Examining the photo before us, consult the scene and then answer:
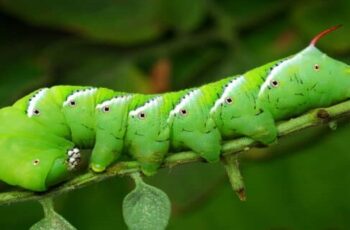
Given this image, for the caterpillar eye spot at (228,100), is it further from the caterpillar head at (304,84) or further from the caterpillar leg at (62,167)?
the caterpillar leg at (62,167)

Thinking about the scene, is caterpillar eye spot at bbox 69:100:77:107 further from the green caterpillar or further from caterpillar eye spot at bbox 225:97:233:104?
caterpillar eye spot at bbox 225:97:233:104

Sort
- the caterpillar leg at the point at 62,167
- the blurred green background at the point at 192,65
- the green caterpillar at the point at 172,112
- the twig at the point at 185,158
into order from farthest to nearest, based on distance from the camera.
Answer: the blurred green background at the point at 192,65 → the green caterpillar at the point at 172,112 → the caterpillar leg at the point at 62,167 → the twig at the point at 185,158

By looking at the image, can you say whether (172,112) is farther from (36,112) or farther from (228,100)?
(36,112)

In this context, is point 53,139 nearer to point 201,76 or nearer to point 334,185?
point 201,76

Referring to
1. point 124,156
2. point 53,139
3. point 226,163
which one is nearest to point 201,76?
point 124,156

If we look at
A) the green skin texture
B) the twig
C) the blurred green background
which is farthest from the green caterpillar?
the blurred green background

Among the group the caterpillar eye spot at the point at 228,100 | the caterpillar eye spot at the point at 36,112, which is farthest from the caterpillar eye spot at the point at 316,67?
Answer: the caterpillar eye spot at the point at 36,112

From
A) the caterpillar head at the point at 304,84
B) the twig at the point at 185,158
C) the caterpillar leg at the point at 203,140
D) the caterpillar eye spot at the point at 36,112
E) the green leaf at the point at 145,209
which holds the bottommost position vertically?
the green leaf at the point at 145,209
